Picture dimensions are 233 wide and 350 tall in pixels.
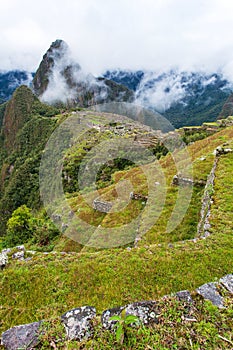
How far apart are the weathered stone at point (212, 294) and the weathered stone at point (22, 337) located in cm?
348

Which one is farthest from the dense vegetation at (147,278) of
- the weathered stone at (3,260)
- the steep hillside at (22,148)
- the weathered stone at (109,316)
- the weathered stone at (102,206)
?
the steep hillside at (22,148)

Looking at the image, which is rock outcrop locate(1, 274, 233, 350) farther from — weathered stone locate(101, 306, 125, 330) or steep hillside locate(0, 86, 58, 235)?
steep hillside locate(0, 86, 58, 235)

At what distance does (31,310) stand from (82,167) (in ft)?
165

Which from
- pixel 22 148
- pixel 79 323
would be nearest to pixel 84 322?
pixel 79 323

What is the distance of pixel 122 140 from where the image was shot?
57.3 metres

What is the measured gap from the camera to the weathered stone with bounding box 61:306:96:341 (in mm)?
3959

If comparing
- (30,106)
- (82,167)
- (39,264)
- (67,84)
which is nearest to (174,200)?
(39,264)

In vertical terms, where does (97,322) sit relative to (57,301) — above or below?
above

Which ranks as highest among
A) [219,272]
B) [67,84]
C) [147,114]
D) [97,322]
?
[67,84]

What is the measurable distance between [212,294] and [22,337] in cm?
400

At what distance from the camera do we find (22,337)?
13.0 feet

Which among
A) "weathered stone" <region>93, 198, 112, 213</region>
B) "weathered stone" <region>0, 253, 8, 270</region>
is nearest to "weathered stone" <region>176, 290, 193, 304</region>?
"weathered stone" <region>0, 253, 8, 270</region>

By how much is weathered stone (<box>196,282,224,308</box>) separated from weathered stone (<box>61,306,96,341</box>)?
7.93ft

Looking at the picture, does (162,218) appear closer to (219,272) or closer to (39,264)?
(219,272)
